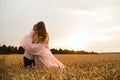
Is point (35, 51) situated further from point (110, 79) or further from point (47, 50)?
point (110, 79)

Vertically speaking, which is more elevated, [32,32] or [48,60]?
[32,32]

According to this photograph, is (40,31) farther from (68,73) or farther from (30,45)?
(68,73)

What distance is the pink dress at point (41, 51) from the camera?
11906 mm

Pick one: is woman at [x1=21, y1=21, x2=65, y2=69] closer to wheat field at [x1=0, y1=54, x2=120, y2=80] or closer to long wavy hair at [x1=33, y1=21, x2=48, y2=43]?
long wavy hair at [x1=33, y1=21, x2=48, y2=43]

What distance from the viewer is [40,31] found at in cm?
1147

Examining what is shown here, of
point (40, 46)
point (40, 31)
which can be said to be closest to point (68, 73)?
point (40, 31)

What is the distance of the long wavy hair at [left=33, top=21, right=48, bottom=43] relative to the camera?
1141 cm

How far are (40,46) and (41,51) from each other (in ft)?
0.59

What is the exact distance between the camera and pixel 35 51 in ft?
39.2

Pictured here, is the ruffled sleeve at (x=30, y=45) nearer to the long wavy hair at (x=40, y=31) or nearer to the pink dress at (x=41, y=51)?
the pink dress at (x=41, y=51)

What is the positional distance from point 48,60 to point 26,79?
577 centimetres

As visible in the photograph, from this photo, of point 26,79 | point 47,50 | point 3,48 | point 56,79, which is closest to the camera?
point 56,79

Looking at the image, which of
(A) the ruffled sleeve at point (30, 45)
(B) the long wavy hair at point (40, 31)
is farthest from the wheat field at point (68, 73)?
(B) the long wavy hair at point (40, 31)

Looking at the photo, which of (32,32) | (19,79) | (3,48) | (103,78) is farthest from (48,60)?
(3,48)
